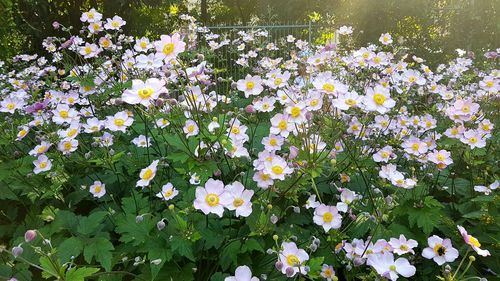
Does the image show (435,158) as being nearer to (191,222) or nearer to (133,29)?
(191,222)

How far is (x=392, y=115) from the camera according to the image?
2.78 m

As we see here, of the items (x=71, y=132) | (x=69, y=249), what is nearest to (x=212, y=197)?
(x=69, y=249)

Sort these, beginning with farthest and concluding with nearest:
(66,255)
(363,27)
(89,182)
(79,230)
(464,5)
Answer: (363,27)
(464,5)
(89,182)
(79,230)
(66,255)

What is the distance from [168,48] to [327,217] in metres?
1.04

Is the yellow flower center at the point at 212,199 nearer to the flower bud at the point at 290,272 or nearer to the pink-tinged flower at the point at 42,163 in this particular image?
the flower bud at the point at 290,272

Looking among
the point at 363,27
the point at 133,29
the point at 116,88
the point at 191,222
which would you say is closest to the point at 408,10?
the point at 363,27

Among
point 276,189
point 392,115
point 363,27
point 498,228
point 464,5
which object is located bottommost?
point 363,27

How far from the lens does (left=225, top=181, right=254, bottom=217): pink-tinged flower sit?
172 cm

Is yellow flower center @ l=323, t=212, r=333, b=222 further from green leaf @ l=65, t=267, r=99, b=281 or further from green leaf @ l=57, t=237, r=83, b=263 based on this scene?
green leaf @ l=57, t=237, r=83, b=263

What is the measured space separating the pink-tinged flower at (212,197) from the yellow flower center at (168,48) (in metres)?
0.64

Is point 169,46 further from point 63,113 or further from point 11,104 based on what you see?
point 11,104

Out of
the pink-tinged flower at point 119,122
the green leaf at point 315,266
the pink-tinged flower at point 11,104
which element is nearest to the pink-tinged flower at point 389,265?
the green leaf at point 315,266

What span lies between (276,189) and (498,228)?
1.19m

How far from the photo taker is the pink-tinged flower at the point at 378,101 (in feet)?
6.79
